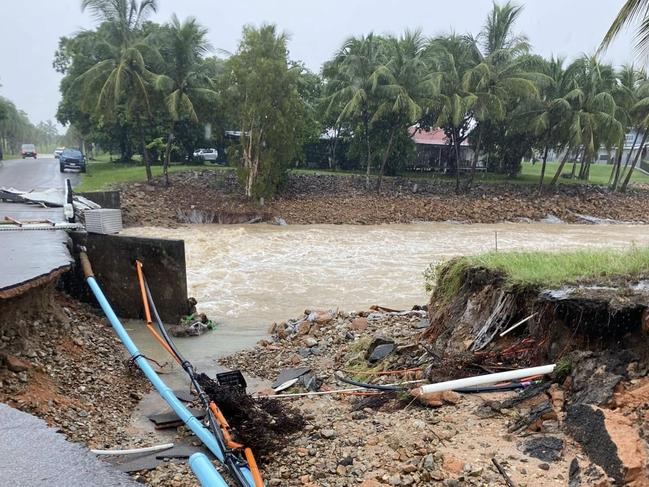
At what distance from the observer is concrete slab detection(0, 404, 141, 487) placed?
94.1 inches

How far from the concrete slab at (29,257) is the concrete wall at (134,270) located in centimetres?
72

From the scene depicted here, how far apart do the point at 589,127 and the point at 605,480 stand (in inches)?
1144

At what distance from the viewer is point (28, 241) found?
26.4ft

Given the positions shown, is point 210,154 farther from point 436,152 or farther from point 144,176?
point 436,152

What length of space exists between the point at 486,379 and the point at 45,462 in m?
3.29

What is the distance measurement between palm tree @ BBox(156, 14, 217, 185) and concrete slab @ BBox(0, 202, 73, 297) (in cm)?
1695

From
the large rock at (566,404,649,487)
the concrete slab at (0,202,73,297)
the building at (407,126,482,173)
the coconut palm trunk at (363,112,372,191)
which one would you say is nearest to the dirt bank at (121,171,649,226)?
the coconut palm trunk at (363,112,372,191)

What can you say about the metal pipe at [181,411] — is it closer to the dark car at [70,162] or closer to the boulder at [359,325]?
the boulder at [359,325]

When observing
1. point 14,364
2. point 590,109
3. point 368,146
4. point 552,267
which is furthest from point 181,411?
point 590,109

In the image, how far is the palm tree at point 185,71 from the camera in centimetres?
2442

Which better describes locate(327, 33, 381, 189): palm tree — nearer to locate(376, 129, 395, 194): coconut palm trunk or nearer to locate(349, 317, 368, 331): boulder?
locate(376, 129, 395, 194): coconut palm trunk

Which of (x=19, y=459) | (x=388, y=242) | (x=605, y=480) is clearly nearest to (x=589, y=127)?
(x=388, y=242)

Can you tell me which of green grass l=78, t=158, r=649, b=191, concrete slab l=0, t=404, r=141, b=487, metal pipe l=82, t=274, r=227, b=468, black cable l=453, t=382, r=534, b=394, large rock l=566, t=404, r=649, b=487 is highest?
green grass l=78, t=158, r=649, b=191

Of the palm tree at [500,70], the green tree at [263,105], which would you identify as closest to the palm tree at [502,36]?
the palm tree at [500,70]
